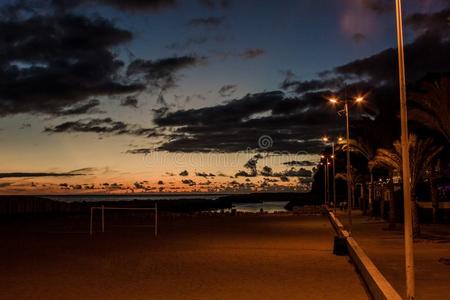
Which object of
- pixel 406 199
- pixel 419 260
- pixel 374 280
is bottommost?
pixel 419 260

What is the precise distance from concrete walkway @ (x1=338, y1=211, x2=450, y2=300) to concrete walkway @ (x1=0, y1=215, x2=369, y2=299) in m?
0.87

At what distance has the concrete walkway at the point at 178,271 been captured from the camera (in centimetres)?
1350

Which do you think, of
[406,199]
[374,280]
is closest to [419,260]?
[374,280]

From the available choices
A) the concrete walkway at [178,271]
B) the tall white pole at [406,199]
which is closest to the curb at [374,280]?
the concrete walkway at [178,271]

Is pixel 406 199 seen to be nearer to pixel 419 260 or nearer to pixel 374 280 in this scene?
pixel 374 280

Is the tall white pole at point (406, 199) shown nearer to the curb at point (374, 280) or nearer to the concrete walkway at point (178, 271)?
the curb at point (374, 280)

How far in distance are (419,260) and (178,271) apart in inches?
261

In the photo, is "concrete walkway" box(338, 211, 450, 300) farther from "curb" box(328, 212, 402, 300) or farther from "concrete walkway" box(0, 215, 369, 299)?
"concrete walkway" box(0, 215, 369, 299)

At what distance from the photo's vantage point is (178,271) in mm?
17406

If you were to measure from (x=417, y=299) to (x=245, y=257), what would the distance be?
981 cm

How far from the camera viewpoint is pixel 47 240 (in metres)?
30.4

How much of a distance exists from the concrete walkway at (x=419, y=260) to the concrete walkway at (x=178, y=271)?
875mm

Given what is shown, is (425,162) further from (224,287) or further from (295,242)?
(224,287)

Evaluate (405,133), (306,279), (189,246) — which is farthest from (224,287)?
(189,246)
